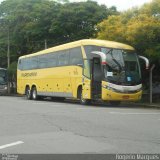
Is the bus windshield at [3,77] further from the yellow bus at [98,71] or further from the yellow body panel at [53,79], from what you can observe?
the yellow bus at [98,71]

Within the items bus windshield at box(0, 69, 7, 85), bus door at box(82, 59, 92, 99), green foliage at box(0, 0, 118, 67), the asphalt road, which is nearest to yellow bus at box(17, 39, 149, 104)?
bus door at box(82, 59, 92, 99)

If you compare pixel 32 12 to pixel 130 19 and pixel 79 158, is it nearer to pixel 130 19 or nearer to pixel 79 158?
pixel 130 19

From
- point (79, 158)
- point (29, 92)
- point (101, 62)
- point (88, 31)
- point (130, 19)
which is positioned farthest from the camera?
point (88, 31)

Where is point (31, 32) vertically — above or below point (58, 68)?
above

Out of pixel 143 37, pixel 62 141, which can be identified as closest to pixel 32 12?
pixel 143 37

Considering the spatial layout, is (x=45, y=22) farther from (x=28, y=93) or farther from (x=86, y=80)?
(x=86, y=80)

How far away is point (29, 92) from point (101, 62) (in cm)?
1263

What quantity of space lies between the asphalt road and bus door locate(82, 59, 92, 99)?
25.3 ft

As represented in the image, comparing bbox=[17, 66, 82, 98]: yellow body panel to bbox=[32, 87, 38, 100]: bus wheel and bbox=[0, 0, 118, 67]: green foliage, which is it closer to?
bbox=[32, 87, 38, 100]: bus wheel

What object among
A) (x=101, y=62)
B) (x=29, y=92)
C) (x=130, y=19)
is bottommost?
(x=29, y=92)

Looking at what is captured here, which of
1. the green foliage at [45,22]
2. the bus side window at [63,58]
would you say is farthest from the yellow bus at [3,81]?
the bus side window at [63,58]

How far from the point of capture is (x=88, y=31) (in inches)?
1667

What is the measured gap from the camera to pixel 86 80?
26.2 m

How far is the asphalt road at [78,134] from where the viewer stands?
10.8 m
